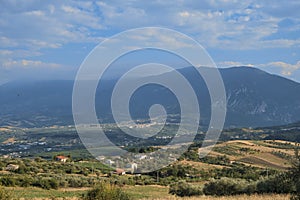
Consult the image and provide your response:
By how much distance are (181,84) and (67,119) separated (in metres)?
187

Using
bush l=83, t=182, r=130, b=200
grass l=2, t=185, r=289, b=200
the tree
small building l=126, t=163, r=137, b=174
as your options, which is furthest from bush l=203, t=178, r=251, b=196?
small building l=126, t=163, r=137, b=174

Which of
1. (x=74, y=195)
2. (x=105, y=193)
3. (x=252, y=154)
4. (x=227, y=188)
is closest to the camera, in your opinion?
(x=105, y=193)

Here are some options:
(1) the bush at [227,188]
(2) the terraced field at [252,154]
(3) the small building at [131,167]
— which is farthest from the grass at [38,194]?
(2) the terraced field at [252,154]

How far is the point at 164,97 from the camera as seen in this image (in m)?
170

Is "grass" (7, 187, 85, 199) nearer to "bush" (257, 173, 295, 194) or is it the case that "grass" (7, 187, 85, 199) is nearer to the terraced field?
"bush" (257, 173, 295, 194)

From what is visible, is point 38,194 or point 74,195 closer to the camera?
point 74,195

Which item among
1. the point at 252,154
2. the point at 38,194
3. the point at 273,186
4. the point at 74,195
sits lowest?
the point at 252,154

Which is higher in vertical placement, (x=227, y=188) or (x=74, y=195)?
(x=227, y=188)

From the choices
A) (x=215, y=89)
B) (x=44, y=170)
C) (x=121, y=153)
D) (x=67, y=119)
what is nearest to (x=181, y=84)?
(x=215, y=89)

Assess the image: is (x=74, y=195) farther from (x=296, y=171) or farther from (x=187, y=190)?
(x=296, y=171)

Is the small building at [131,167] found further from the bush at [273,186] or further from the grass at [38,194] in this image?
the bush at [273,186]

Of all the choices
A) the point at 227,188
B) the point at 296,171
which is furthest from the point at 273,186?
the point at 296,171

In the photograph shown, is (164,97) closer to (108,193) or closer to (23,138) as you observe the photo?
(23,138)

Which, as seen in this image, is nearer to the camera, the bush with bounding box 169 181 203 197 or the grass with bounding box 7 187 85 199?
the grass with bounding box 7 187 85 199
